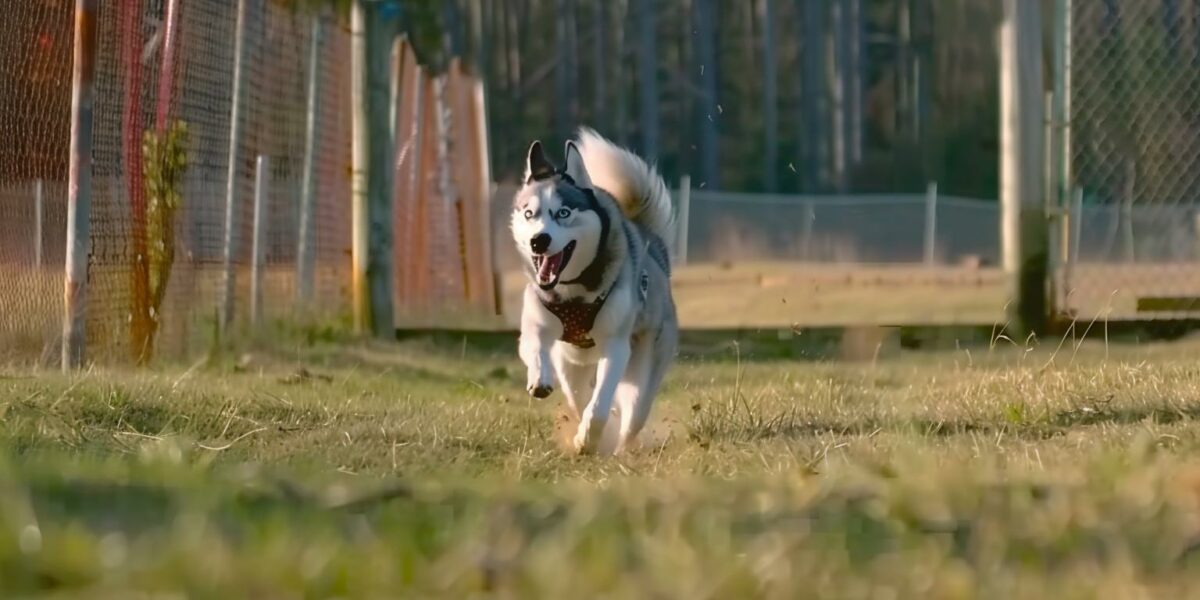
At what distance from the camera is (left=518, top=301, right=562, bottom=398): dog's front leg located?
564 cm

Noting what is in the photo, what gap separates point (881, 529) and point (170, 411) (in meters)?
3.06

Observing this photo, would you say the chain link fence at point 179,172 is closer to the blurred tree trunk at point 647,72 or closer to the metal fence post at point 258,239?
the metal fence post at point 258,239

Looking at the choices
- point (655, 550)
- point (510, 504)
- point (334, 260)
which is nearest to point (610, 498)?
point (510, 504)

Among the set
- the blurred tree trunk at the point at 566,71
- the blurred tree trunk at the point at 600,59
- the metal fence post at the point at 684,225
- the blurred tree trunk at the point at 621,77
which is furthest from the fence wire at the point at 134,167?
the blurred tree trunk at the point at 566,71

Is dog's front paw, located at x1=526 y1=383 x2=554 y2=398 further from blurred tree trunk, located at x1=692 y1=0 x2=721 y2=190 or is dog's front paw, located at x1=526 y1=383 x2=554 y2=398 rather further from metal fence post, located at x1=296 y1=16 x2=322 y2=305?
blurred tree trunk, located at x1=692 y1=0 x2=721 y2=190

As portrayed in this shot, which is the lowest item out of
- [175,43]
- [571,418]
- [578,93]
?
[571,418]

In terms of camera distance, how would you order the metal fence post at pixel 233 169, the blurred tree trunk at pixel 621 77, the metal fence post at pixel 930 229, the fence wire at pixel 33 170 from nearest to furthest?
the fence wire at pixel 33 170, the metal fence post at pixel 233 169, the metal fence post at pixel 930 229, the blurred tree trunk at pixel 621 77

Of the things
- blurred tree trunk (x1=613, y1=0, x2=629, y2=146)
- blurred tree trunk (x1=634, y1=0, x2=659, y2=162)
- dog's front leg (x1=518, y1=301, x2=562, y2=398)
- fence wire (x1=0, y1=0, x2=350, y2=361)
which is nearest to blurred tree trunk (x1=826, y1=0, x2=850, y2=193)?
blurred tree trunk (x1=634, y1=0, x2=659, y2=162)

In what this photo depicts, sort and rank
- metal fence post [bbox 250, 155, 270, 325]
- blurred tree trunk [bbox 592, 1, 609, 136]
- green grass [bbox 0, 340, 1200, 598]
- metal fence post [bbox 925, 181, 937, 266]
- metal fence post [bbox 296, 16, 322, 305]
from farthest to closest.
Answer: blurred tree trunk [bbox 592, 1, 609, 136], metal fence post [bbox 925, 181, 937, 266], metal fence post [bbox 296, 16, 322, 305], metal fence post [bbox 250, 155, 270, 325], green grass [bbox 0, 340, 1200, 598]

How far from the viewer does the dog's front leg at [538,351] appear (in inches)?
222

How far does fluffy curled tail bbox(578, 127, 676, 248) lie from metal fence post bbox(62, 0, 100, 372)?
1.99 metres

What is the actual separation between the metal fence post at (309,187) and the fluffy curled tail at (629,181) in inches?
145

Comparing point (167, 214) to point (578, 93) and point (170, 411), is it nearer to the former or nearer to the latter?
point (170, 411)

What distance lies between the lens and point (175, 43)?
24.5 ft
